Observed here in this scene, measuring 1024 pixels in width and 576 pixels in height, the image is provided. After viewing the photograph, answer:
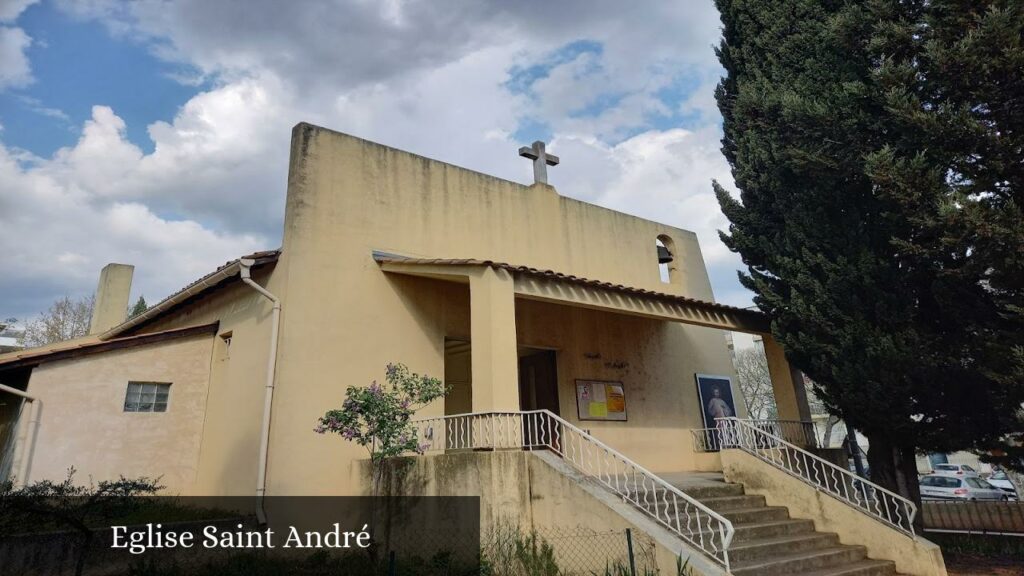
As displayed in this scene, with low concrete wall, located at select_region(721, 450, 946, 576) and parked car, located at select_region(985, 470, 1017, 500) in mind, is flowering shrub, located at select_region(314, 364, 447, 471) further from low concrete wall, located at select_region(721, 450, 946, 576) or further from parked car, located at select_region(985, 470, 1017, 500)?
parked car, located at select_region(985, 470, 1017, 500)

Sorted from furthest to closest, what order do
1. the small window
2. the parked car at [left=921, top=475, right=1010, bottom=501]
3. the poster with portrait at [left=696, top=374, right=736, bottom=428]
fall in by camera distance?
A: 1. the parked car at [left=921, top=475, right=1010, bottom=501]
2. the poster with portrait at [left=696, top=374, right=736, bottom=428]
3. the small window

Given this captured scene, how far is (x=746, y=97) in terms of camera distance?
9.43 meters

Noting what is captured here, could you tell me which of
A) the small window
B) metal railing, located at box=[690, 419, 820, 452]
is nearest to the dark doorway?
metal railing, located at box=[690, 419, 820, 452]

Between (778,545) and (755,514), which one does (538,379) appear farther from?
(778,545)

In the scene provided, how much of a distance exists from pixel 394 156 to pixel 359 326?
132 inches

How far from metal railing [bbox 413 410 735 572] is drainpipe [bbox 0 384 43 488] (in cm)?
567

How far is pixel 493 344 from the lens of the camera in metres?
7.20

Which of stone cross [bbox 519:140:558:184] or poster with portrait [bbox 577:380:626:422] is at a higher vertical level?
stone cross [bbox 519:140:558:184]

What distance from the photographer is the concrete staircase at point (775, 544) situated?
604cm

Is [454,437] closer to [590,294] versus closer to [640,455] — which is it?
[590,294]

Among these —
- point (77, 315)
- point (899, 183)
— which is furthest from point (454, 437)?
point (77, 315)

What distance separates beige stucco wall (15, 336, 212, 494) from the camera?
8344mm

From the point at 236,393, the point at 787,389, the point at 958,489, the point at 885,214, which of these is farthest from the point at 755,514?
the point at 958,489

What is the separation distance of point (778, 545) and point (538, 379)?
17.9 feet
